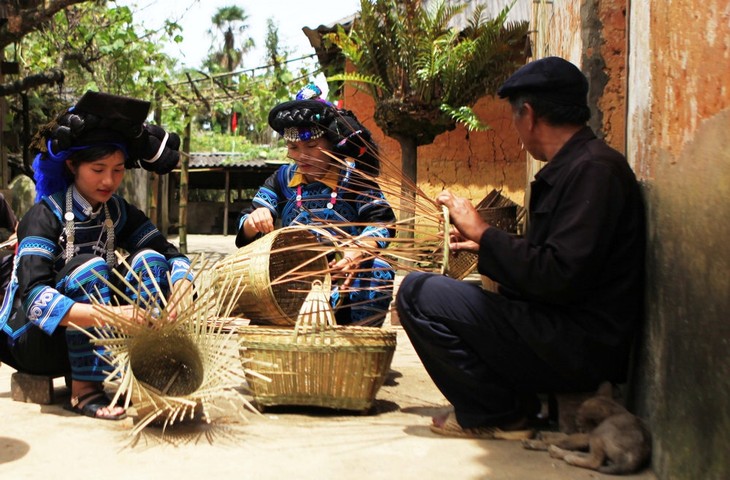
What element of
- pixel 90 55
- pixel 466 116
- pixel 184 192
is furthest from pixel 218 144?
pixel 466 116

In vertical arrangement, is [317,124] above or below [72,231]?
above

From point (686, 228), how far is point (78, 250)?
234 cm

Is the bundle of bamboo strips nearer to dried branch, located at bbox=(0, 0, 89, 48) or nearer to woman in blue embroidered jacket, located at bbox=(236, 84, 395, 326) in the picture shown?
woman in blue embroidered jacket, located at bbox=(236, 84, 395, 326)

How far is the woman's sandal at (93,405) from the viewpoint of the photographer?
10.6ft

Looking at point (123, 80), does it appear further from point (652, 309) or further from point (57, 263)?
point (652, 309)

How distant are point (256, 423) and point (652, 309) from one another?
5.02 ft

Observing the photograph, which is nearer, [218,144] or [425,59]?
[425,59]

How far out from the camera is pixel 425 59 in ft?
26.4

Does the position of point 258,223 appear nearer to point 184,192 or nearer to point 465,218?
point 465,218

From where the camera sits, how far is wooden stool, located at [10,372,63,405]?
3451mm

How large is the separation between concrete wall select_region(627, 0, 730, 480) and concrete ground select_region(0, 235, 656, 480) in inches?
14.8

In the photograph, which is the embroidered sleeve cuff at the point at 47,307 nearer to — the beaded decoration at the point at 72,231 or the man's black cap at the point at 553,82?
the beaded decoration at the point at 72,231

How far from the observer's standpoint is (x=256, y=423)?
320 centimetres

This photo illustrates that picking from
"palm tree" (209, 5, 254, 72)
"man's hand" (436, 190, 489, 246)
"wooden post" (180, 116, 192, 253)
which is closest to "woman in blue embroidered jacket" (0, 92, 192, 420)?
"man's hand" (436, 190, 489, 246)
